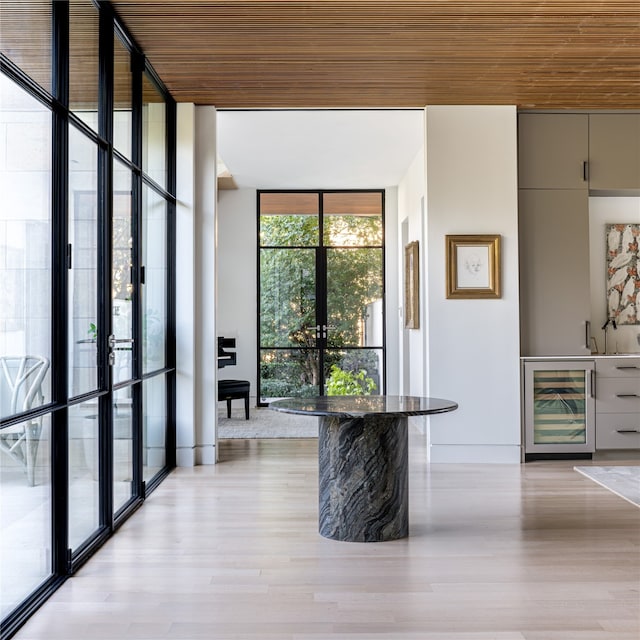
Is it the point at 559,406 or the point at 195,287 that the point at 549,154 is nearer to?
the point at 559,406

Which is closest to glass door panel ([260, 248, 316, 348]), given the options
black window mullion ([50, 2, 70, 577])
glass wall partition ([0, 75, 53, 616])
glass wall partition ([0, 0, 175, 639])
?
glass wall partition ([0, 0, 175, 639])

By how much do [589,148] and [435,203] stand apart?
137 centimetres

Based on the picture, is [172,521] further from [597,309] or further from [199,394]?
[597,309]

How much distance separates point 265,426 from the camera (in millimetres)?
7582

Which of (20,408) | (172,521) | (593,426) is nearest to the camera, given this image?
(20,408)

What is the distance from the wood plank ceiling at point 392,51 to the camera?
152 inches

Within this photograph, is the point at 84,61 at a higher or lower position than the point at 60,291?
higher

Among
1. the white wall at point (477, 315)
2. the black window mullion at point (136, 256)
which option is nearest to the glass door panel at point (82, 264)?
the black window mullion at point (136, 256)

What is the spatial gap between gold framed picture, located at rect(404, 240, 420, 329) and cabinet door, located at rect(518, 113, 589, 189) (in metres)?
1.68

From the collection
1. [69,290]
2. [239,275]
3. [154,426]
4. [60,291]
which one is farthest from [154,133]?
[239,275]

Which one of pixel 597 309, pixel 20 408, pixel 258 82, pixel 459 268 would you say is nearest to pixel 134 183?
pixel 258 82

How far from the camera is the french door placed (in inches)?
372

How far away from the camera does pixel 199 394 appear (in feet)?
18.7

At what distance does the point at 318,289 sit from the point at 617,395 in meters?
4.61
